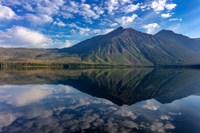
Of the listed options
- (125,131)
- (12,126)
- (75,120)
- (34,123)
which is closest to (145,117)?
(125,131)

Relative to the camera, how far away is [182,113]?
4069 cm

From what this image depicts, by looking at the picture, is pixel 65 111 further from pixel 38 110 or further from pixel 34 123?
pixel 34 123

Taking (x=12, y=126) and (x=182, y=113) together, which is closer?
(x=12, y=126)

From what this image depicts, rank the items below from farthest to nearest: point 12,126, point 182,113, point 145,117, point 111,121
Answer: point 182,113
point 145,117
point 111,121
point 12,126

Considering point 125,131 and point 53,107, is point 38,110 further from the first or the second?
point 125,131

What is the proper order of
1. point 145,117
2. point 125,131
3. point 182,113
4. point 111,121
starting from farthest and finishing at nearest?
point 182,113, point 145,117, point 111,121, point 125,131

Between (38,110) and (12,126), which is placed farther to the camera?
(38,110)

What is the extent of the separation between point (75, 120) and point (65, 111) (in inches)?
289

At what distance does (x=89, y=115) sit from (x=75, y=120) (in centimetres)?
413

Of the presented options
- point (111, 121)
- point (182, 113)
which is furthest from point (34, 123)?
point (182, 113)

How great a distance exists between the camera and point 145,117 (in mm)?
36719

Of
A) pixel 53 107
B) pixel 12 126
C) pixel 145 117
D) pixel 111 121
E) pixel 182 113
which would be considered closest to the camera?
pixel 12 126

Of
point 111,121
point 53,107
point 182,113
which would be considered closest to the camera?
point 111,121

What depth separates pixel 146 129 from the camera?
98.1 feet
